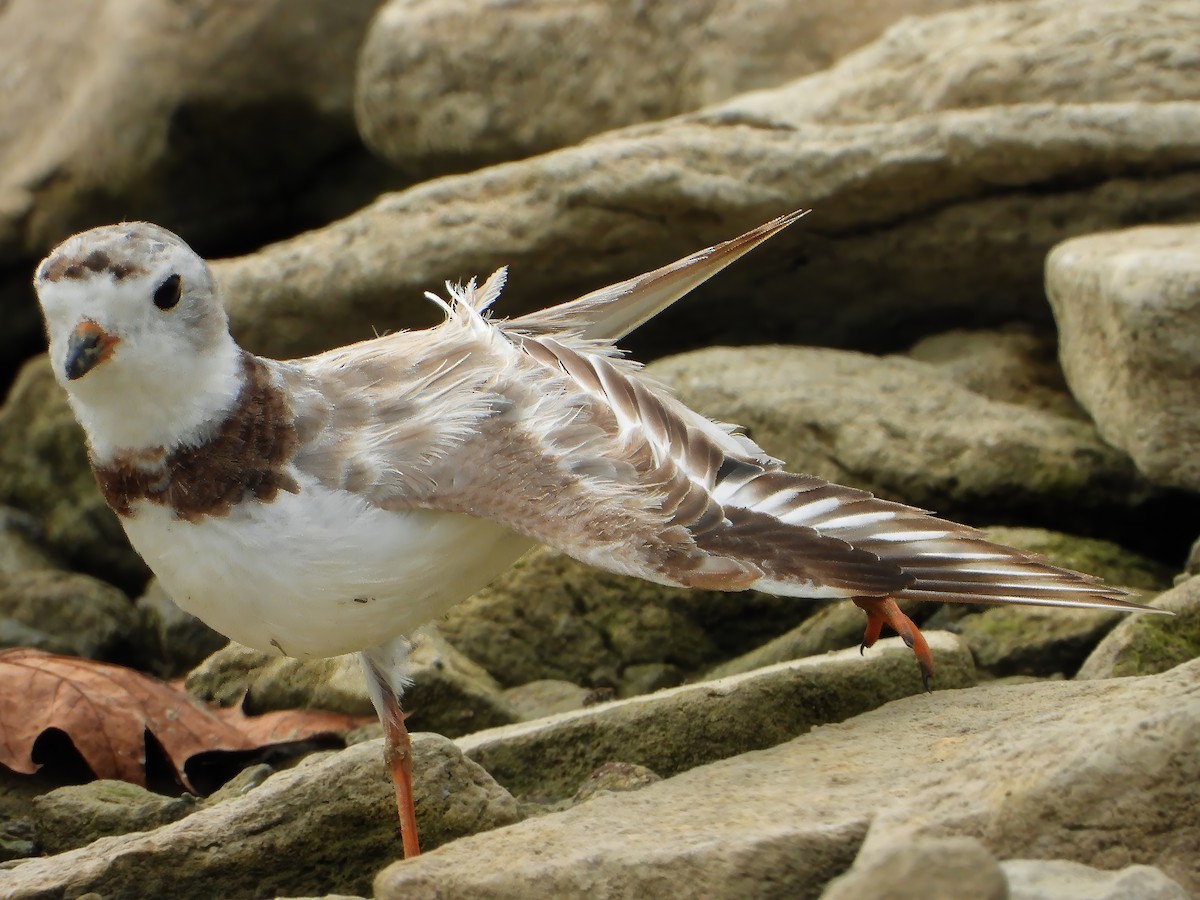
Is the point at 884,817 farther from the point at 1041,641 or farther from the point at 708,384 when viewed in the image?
the point at 708,384

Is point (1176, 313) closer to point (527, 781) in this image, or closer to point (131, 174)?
point (527, 781)

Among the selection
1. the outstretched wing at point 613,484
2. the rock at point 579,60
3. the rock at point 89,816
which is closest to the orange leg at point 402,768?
the outstretched wing at point 613,484

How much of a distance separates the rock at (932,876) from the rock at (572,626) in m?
3.18

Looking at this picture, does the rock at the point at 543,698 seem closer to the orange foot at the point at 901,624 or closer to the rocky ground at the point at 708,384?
the rocky ground at the point at 708,384

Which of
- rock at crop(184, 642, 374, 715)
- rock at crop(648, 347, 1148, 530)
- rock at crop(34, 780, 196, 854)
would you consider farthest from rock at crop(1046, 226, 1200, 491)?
rock at crop(34, 780, 196, 854)

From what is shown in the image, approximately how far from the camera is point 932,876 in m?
2.82

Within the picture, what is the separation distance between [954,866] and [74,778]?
140 inches

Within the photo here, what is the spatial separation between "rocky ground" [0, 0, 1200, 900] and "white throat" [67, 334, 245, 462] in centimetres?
103

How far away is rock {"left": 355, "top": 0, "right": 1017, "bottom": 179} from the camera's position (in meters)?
8.55

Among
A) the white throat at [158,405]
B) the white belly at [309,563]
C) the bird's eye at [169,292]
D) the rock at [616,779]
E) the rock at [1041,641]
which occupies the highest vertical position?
the bird's eye at [169,292]

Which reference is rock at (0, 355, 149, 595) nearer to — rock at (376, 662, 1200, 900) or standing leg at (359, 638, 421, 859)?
standing leg at (359, 638, 421, 859)

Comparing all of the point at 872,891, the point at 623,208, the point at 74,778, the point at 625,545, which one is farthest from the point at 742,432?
the point at 872,891

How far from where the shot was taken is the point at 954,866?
2.83 metres

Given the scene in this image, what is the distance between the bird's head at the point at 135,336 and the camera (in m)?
3.98
